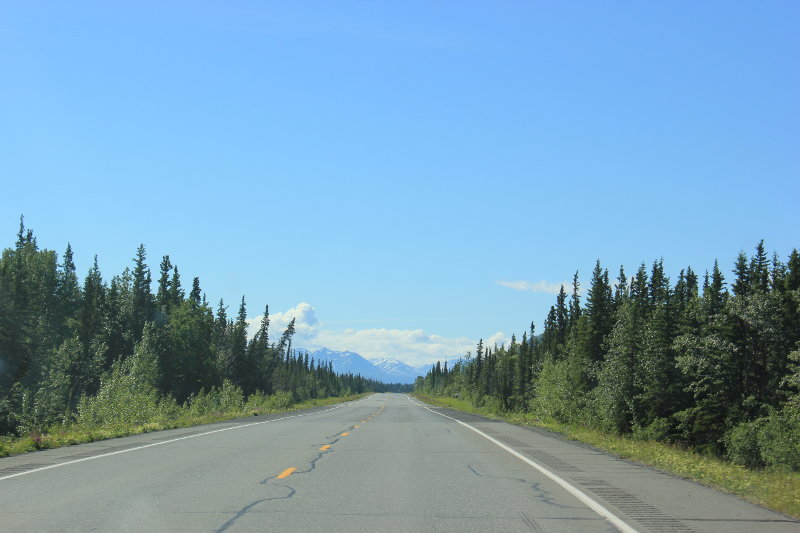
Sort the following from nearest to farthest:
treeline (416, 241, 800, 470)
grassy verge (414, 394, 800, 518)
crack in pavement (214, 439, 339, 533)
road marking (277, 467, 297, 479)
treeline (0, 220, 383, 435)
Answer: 1. crack in pavement (214, 439, 339, 533)
2. grassy verge (414, 394, 800, 518)
3. road marking (277, 467, 297, 479)
4. treeline (416, 241, 800, 470)
5. treeline (0, 220, 383, 435)

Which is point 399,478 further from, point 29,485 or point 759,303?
point 759,303

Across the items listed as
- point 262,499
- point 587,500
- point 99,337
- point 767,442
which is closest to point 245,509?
point 262,499

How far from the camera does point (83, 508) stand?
29.2ft

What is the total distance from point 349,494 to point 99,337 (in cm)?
9040

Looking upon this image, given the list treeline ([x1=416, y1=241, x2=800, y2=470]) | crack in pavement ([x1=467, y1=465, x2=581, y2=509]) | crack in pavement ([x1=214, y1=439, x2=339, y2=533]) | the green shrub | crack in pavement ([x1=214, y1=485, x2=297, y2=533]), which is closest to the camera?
A: crack in pavement ([x1=214, y1=485, x2=297, y2=533])

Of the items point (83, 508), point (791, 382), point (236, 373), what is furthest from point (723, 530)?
point (236, 373)

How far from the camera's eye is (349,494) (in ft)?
34.6

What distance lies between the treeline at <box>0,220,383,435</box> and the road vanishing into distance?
45977mm

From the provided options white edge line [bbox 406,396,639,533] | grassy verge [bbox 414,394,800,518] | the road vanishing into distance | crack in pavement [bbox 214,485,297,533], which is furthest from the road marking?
grassy verge [bbox 414,394,800,518]

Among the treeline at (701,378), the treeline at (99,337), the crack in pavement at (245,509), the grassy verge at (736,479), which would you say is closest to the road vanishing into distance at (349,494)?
the crack in pavement at (245,509)

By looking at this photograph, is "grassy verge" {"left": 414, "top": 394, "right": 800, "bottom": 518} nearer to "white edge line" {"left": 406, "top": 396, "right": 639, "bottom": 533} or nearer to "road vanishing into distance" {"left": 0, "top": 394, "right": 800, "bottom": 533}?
"road vanishing into distance" {"left": 0, "top": 394, "right": 800, "bottom": 533}

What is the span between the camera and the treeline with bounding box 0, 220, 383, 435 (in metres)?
68.7

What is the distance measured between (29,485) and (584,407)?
172 ft

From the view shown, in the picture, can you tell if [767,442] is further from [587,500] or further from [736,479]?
[587,500]
